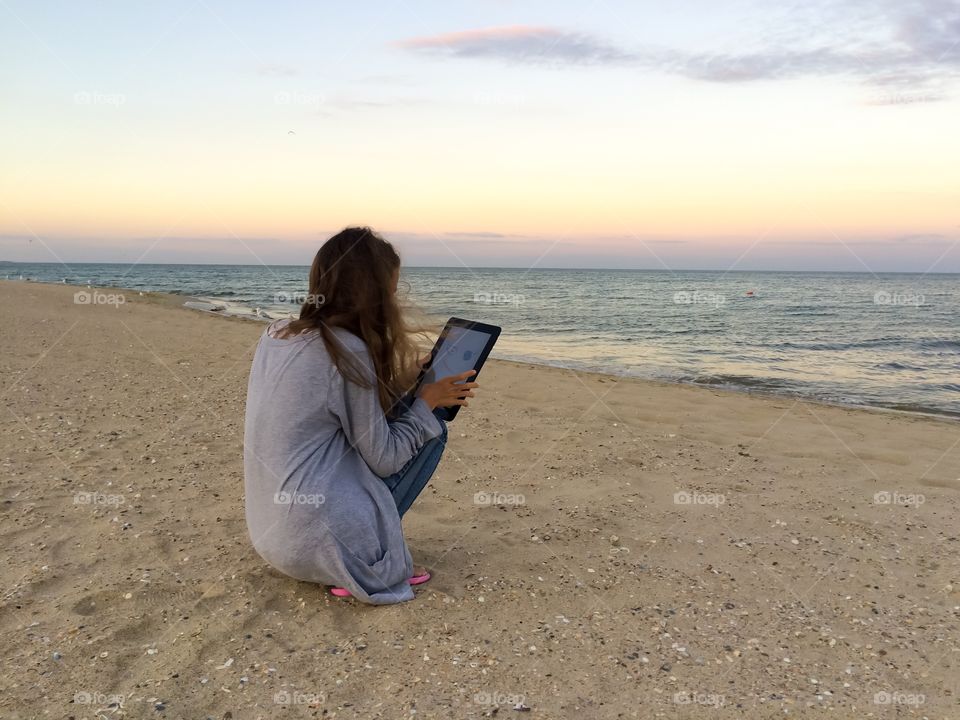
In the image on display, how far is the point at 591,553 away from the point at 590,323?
1974cm

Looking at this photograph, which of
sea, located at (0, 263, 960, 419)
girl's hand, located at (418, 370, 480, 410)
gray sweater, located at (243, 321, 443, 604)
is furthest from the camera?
sea, located at (0, 263, 960, 419)

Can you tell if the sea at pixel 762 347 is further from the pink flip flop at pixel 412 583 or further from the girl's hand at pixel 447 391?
the pink flip flop at pixel 412 583

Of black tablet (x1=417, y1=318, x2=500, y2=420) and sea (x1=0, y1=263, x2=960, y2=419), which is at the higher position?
black tablet (x1=417, y1=318, x2=500, y2=420)

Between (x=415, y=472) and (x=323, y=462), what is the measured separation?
19.8 inches

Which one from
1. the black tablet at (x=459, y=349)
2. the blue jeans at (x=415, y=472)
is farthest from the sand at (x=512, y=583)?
the black tablet at (x=459, y=349)

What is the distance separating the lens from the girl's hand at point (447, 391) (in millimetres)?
3406

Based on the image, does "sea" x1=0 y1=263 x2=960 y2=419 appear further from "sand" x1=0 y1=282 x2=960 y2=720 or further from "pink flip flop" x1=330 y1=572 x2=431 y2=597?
"sand" x1=0 y1=282 x2=960 y2=720

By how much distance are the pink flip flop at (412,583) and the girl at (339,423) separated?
4.2 inches

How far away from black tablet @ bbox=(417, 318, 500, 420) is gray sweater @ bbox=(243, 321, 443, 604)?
275 millimetres

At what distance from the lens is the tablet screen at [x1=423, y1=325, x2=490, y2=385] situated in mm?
3568

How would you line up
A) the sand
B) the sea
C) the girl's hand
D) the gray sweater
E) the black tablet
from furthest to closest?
the sea, the black tablet, the girl's hand, the gray sweater, the sand

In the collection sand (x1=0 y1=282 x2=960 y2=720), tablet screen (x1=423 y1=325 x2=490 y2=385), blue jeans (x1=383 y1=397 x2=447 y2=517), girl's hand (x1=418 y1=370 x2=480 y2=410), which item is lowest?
sand (x1=0 y1=282 x2=960 y2=720)

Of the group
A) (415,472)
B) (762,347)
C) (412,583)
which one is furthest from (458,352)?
(762,347)

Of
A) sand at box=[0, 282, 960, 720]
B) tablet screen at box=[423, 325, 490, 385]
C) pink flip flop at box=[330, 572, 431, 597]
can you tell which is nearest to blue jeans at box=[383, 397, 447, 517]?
tablet screen at box=[423, 325, 490, 385]
